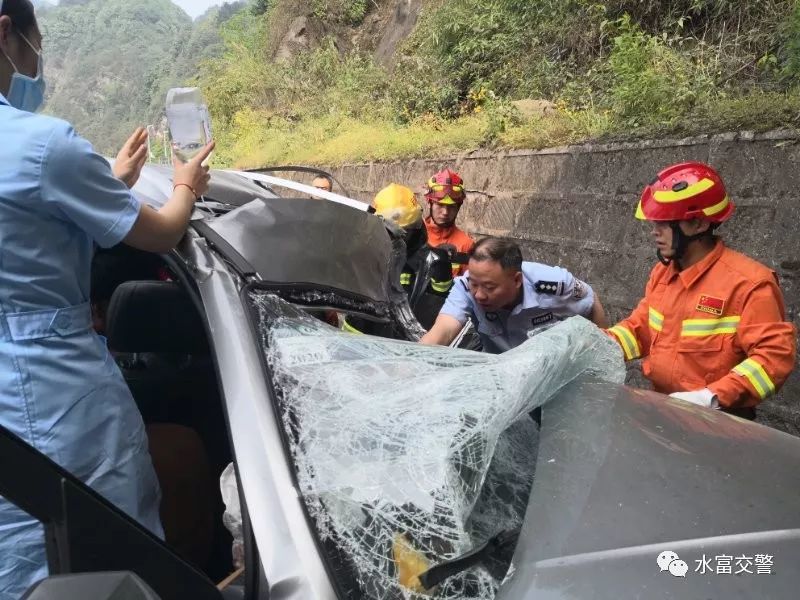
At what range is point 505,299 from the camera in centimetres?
321

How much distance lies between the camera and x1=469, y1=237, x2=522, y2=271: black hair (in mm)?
3109

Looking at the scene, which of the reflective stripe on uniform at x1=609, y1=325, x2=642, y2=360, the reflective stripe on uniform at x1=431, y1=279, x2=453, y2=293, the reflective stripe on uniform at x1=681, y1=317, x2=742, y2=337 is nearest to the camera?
the reflective stripe on uniform at x1=681, y1=317, x2=742, y2=337

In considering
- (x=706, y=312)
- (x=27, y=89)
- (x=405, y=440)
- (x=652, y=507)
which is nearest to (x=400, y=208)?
(x=706, y=312)

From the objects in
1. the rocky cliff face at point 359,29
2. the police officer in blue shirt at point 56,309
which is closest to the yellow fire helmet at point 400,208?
the police officer in blue shirt at point 56,309

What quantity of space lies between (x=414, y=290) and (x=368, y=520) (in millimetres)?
2654

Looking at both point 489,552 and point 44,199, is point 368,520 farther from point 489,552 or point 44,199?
point 44,199

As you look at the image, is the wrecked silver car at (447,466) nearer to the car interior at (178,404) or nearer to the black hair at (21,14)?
the car interior at (178,404)

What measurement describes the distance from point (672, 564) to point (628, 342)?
1947 mm

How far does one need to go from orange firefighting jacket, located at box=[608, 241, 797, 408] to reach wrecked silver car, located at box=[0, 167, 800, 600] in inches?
35.6

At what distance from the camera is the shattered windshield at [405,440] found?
46.2 inches

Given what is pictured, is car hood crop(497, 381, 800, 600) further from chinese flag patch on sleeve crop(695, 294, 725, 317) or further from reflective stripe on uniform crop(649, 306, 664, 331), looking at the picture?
reflective stripe on uniform crop(649, 306, 664, 331)

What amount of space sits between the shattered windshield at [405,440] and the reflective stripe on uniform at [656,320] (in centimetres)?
128

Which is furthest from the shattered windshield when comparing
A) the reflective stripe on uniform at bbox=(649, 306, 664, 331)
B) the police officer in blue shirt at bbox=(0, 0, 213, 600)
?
the reflective stripe on uniform at bbox=(649, 306, 664, 331)

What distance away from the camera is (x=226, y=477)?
141cm
